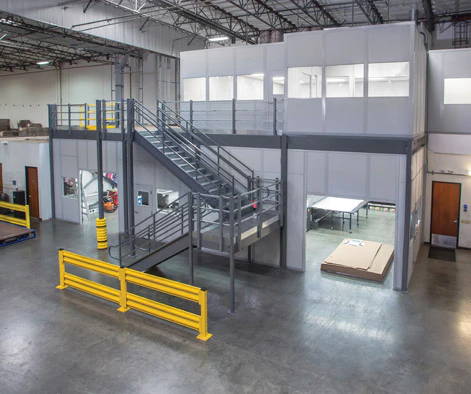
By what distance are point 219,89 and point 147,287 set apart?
8980mm

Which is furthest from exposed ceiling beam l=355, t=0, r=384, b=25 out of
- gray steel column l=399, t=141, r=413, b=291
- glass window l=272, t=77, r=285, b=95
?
gray steel column l=399, t=141, r=413, b=291

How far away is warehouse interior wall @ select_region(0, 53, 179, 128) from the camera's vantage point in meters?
26.9

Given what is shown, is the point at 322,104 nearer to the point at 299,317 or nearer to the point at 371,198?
the point at 371,198

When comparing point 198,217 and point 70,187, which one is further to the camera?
point 70,187

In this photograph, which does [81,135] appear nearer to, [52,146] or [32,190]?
[52,146]

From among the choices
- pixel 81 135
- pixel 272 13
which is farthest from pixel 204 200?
pixel 272 13

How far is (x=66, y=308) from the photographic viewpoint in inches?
404

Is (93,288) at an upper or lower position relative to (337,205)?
lower

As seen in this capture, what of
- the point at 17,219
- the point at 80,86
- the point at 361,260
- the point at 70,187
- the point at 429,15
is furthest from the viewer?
the point at 80,86

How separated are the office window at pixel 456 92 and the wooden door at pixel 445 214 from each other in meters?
2.79

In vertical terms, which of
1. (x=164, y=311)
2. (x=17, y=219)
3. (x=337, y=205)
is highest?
(x=337, y=205)

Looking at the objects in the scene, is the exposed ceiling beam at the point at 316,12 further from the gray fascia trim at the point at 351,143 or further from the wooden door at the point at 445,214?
the wooden door at the point at 445,214

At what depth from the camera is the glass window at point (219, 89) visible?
16328 mm

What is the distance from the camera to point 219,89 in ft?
54.1
